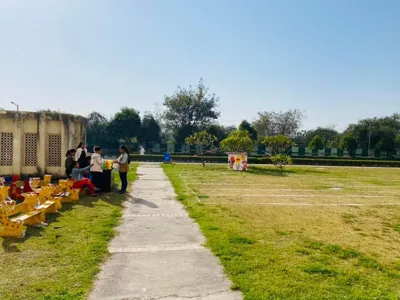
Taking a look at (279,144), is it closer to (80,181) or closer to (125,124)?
(80,181)

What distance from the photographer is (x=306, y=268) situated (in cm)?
464

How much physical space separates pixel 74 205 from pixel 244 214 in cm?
425

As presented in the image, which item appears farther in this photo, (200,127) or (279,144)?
(200,127)

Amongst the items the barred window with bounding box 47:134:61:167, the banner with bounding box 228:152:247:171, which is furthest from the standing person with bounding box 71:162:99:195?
the banner with bounding box 228:152:247:171

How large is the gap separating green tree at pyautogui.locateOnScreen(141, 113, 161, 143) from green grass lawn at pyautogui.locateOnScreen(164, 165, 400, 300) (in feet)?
139

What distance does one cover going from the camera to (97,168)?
36.4 feet

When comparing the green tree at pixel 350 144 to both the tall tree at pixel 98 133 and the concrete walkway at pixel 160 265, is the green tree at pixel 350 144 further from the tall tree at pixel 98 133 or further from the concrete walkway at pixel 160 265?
the concrete walkway at pixel 160 265

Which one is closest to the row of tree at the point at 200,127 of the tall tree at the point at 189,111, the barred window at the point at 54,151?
the tall tree at the point at 189,111

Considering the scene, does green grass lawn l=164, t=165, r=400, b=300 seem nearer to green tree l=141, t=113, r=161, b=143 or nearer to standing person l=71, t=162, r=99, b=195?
standing person l=71, t=162, r=99, b=195

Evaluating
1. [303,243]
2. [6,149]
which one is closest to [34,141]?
[6,149]

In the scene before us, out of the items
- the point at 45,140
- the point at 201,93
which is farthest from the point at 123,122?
the point at 45,140

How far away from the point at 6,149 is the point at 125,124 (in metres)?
36.8

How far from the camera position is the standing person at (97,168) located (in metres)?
11.1

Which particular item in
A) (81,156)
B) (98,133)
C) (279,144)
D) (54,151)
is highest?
(98,133)
